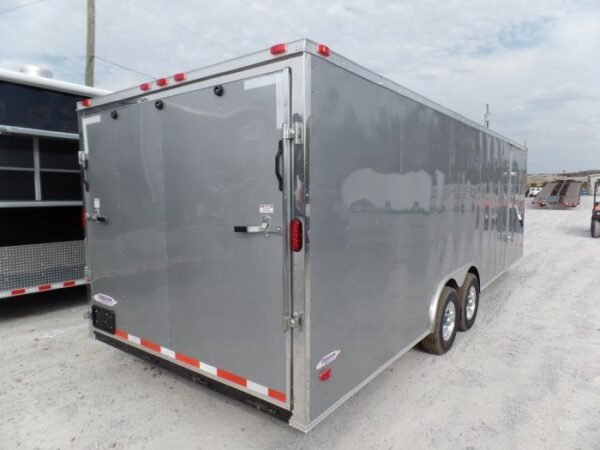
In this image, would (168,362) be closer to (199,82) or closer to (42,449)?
(42,449)

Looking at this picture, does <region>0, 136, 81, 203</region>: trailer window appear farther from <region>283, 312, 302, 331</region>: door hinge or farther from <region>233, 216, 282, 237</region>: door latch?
<region>283, 312, 302, 331</region>: door hinge

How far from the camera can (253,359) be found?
258 cm

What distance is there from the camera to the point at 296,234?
2264 millimetres

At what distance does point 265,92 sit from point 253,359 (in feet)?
5.42

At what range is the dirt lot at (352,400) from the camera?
9.25 ft

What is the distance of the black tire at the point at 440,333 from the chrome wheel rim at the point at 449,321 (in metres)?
0.03

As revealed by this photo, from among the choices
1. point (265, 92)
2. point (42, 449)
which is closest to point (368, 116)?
point (265, 92)

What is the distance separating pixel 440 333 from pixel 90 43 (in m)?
10.7

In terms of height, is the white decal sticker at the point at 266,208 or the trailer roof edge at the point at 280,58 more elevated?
the trailer roof edge at the point at 280,58

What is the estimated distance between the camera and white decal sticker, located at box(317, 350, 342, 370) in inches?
94.4

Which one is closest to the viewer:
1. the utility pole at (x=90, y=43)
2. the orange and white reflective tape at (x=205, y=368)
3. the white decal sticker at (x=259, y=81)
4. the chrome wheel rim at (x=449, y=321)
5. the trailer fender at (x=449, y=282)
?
the white decal sticker at (x=259, y=81)

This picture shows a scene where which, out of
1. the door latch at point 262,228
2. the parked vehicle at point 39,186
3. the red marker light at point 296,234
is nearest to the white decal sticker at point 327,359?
the red marker light at point 296,234

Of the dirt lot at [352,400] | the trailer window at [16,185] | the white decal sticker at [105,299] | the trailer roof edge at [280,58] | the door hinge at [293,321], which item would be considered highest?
the trailer roof edge at [280,58]

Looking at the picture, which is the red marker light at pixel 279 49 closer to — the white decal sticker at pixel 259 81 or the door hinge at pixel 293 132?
the white decal sticker at pixel 259 81
